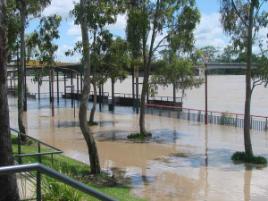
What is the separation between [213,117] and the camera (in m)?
39.4

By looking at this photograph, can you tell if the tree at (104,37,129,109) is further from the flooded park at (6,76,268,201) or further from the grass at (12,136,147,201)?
the grass at (12,136,147,201)

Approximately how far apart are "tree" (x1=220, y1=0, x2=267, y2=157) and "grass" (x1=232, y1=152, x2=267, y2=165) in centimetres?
20

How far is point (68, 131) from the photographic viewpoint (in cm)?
3303

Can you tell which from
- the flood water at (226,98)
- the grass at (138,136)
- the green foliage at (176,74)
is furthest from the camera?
the flood water at (226,98)

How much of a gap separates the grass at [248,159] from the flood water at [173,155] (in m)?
0.47

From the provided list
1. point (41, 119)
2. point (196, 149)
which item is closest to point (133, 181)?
point (196, 149)

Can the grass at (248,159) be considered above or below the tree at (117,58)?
below

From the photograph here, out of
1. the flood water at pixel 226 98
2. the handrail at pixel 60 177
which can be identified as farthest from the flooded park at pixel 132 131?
the flood water at pixel 226 98

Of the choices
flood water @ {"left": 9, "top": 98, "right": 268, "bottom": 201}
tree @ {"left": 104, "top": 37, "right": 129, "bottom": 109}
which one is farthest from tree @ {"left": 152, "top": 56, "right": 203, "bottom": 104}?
tree @ {"left": 104, "top": 37, "right": 129, "bottom": 109}

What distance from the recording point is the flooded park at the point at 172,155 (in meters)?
16.3

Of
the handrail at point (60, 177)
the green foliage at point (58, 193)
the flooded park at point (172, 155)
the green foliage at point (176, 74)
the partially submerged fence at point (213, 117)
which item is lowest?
the flooded park at point (172, 155)

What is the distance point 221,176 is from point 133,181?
342 cm

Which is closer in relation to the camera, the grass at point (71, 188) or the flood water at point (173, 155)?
the grass at point (71, 188)

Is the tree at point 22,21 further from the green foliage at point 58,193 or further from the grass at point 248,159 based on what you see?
the green foliage at point 58,193
